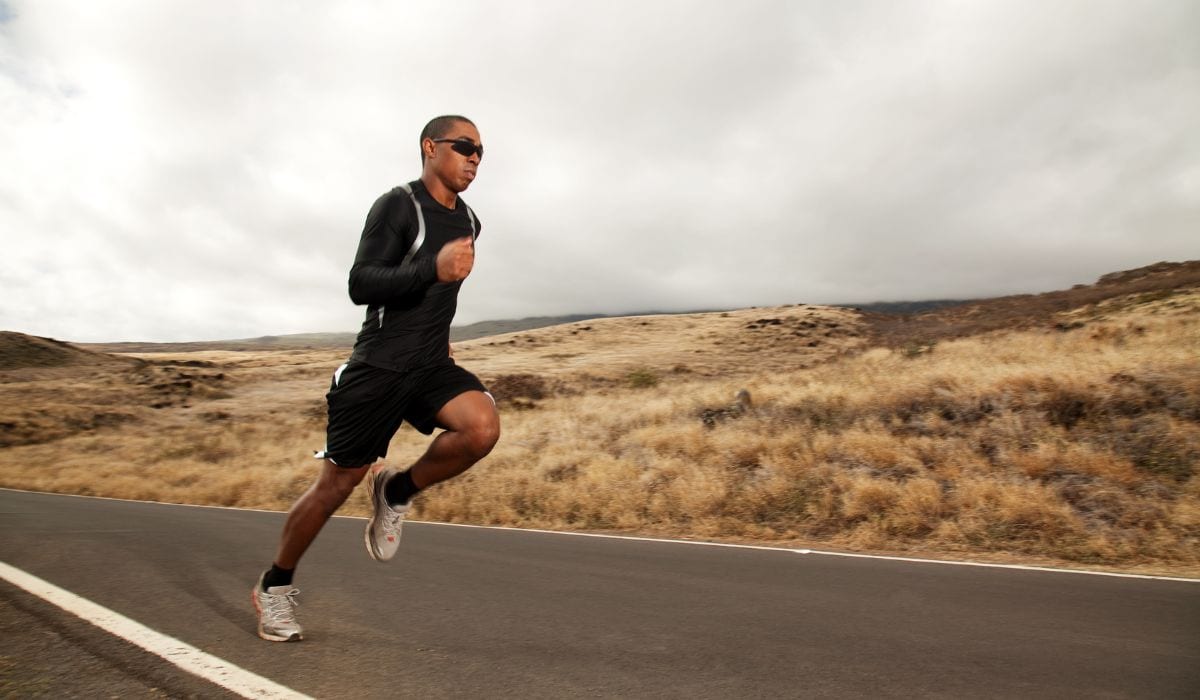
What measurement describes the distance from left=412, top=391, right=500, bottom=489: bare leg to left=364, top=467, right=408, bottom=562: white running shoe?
0.93 feet

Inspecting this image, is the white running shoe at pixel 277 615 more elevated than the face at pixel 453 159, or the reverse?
the face at pixel 453 159

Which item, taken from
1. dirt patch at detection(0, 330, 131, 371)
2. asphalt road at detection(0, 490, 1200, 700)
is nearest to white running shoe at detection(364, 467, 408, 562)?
asphalt road at detection(0, 490, 1200, 700)

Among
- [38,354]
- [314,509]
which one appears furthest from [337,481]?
[38,354]

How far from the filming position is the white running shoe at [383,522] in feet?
12.6

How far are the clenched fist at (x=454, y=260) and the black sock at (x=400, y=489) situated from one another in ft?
3.87

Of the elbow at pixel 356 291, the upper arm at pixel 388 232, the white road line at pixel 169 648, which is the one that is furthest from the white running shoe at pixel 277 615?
the upper arm at pixel 388 232

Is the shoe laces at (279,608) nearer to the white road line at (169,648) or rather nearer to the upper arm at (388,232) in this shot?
the white road line at (169,648)

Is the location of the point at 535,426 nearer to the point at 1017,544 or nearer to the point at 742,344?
the point at 1017,544

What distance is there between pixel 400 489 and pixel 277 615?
80cm

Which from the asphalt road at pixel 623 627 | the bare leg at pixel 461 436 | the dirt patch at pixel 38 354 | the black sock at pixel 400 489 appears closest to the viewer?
the asphalt road at pixel 623 627

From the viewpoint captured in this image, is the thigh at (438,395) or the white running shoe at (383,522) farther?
the white running shoe at (383,522)

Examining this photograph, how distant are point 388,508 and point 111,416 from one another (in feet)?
118

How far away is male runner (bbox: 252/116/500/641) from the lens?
3.35 metres

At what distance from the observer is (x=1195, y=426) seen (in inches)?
345
